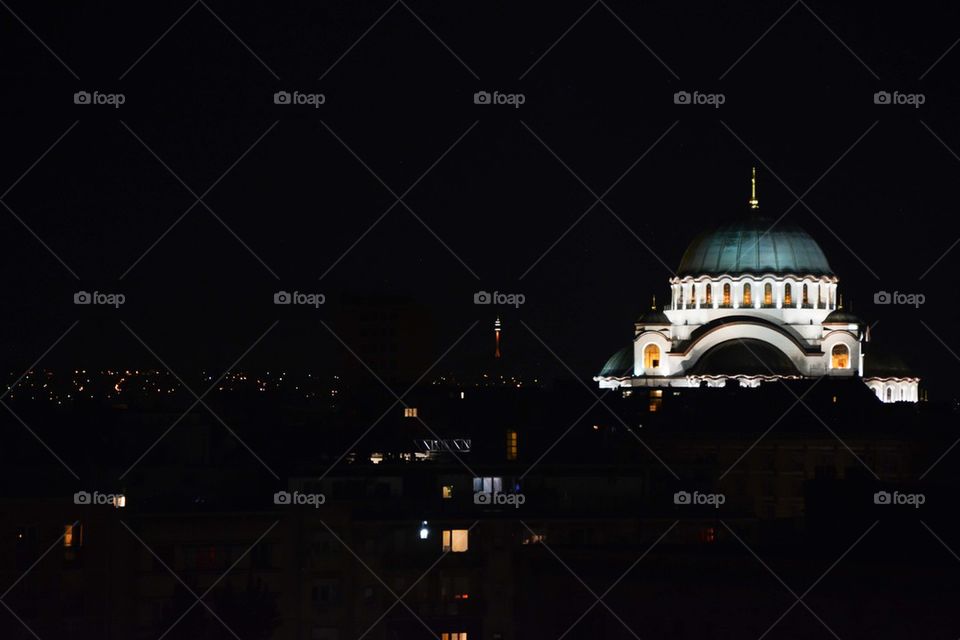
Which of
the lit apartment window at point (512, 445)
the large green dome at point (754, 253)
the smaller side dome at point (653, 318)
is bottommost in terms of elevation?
the lit apartment window at point (512, 445)

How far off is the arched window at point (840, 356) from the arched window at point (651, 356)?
A: 232 inches

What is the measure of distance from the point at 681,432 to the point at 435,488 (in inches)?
1082

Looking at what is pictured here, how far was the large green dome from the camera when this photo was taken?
3984 inches

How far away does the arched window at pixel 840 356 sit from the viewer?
322 ft

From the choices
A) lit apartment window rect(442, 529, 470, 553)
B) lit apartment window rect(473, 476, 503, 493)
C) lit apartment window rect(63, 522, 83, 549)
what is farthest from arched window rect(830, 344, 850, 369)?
lit apartment window rect(63, 522, 83, 549)

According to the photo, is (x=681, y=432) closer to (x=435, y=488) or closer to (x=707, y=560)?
(x=435, y=488)

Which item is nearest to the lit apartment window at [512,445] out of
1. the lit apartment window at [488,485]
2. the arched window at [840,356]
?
the lit apartment window at [488,485]

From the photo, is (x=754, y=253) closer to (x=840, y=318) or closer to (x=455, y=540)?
(x=840, y=318)

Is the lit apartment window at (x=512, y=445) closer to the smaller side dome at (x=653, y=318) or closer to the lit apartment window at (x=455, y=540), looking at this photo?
the lit apartment window at (x=455, y=540)

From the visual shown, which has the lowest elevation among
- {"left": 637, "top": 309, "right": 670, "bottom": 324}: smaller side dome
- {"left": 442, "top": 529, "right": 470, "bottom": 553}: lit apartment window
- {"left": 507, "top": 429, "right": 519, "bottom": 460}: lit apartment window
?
{"left": 442, "top": 529, "right": 470, "bottom": 553}: lit apartment window

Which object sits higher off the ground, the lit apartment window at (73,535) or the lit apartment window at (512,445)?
the lit apartment window at (512,445)

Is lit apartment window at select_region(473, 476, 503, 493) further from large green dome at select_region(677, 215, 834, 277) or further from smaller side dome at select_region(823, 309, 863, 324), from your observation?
large green dome at select_region(677, 215, 834, 277)

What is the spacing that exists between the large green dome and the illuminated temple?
3cm

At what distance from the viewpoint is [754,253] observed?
10150 centimetres
